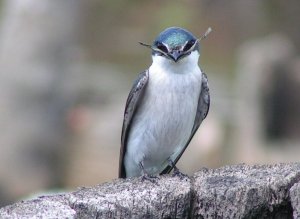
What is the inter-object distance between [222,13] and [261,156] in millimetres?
4448

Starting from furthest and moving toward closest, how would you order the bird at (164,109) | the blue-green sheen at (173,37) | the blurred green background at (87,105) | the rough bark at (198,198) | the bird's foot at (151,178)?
1. the blurred green background at (87,105)
2. the bird at (164,109)
3. the blue-green sheen at (173,37)
4. the bird's foot at (151,178)
5. the rough bark at (198,198)

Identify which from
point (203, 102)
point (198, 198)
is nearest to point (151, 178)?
point (198, 198)

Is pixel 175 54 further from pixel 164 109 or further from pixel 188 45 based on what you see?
pixel 164 109

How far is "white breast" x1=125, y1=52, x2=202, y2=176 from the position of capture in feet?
17.1

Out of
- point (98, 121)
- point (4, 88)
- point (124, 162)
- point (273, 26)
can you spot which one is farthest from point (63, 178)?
point (273, 26)

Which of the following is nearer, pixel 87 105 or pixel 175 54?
pixel 175 54

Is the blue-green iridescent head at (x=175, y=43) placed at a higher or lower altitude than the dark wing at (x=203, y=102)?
higher

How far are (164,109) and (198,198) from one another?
1.15 metres

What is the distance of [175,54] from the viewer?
5.02m

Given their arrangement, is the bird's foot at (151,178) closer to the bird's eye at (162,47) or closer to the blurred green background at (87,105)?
the bird's eye at (162,47)

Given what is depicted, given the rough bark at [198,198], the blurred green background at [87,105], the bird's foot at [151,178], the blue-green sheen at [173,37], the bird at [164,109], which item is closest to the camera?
the rough bark at [198,198]

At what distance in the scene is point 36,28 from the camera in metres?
7.37

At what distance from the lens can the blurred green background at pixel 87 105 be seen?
24.3 ft

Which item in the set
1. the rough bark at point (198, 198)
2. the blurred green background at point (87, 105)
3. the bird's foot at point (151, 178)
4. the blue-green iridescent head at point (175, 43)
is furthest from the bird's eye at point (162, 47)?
the blurred green background at point (87, 105)
